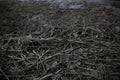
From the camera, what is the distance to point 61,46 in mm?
1411

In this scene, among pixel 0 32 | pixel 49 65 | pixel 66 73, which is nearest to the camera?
pixel 66 73

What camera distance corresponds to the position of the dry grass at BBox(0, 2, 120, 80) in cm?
109

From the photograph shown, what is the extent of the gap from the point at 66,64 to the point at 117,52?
0.54 m

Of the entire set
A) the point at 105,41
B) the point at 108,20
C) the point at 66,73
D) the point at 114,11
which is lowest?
the point at 66,73

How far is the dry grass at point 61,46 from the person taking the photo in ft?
3.59

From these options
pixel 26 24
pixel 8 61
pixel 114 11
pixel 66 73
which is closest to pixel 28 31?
pixel 26 24

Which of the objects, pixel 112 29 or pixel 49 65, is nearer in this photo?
pixel 49 65

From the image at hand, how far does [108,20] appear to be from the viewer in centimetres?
194

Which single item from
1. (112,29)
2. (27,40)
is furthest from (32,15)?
(112,29)

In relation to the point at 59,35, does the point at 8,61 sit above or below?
below

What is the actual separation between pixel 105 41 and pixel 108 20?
63cm

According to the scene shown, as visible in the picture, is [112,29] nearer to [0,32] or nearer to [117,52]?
[117,52]

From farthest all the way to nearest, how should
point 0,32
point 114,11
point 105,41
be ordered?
point 114,11, point 0,32, point 105,41

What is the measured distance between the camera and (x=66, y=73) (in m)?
1.08
